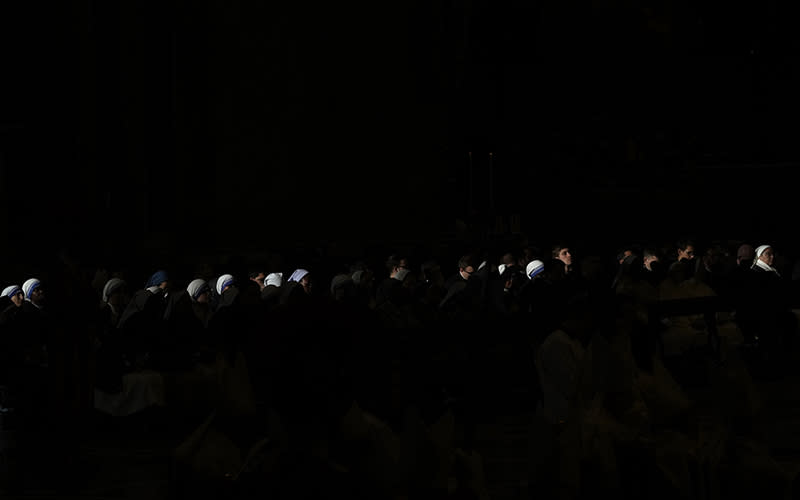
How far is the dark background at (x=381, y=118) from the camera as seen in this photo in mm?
19516

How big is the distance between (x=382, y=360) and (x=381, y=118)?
72.4ft

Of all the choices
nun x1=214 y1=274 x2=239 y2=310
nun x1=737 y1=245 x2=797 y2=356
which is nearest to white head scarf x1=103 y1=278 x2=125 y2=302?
nun x1=214 y1=274 x2=239 y2=310

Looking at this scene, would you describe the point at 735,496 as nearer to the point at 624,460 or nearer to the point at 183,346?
the point at 624,460

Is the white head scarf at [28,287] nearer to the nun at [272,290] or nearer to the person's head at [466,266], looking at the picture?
the nun at [272,290]

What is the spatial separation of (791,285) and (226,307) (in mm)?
7279

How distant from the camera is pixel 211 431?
2600mm

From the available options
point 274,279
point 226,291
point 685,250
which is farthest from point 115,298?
point 685,250

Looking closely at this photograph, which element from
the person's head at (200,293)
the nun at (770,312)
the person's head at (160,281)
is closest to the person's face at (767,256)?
the nun at (770,312)

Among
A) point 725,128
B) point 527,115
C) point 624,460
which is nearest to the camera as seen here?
point 624,460

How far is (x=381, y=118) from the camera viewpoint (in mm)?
24484

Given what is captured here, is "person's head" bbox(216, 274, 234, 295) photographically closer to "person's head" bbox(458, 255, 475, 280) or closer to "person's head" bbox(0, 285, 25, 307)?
"person's head" bbox(0, 285, 25, 307)

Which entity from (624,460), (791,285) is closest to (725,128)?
(791,285)

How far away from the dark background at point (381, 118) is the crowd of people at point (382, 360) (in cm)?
143

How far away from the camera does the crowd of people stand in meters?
2.44
